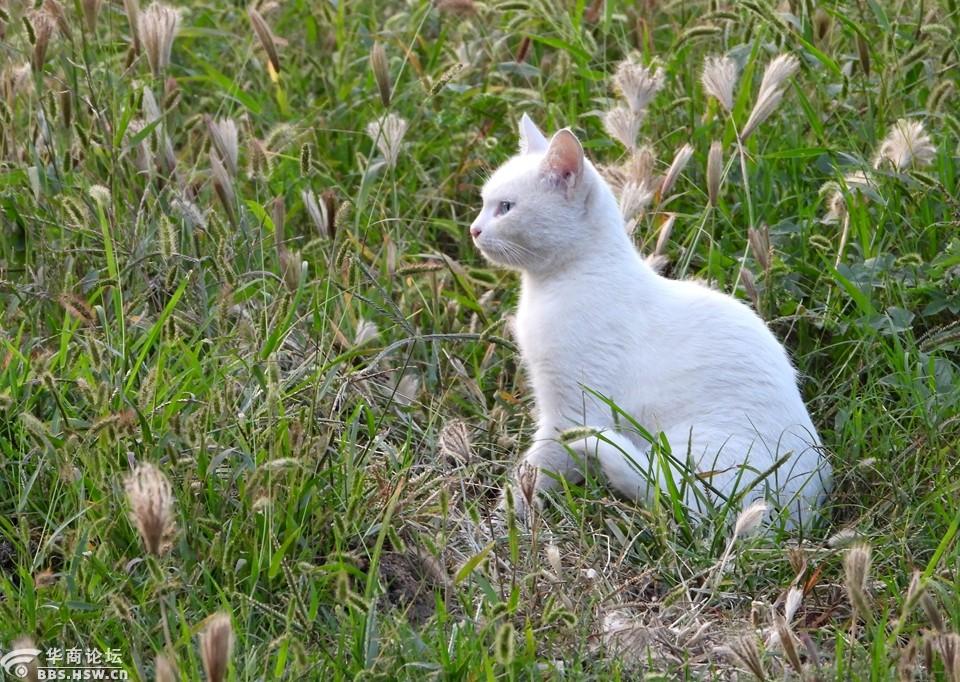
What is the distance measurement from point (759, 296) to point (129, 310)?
2072 mm

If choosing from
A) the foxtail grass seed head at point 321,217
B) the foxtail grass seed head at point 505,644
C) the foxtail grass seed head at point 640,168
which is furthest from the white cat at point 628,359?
the foxtail grass seed head at point 505,644

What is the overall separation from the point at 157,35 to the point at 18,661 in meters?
1.98

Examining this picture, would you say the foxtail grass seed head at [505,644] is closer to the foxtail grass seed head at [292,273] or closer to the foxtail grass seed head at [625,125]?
the foxtail grass seed head at [292,273]

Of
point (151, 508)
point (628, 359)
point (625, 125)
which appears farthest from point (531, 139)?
point (151, 508)

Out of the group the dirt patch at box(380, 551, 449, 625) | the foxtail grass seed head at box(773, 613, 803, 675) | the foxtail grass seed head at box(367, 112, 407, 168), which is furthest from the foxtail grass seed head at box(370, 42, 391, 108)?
the foxtail grass seed head at box(773, 613, 803, 675)

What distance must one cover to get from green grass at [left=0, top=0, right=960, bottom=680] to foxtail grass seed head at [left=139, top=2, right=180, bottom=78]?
0.74 feet

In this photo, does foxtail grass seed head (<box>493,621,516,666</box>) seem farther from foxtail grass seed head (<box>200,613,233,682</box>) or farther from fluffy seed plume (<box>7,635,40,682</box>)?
fluffy seed plume (<box>7,635,40,682</box>)

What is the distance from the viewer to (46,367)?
3.39 metres

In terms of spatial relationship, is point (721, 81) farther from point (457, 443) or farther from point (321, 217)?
point (457, 443)

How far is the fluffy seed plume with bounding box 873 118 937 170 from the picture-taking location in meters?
4.43

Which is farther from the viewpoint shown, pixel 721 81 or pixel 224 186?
pixel 721 81

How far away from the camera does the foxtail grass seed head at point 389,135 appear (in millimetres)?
4199

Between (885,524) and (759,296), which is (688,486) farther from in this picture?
(759,296)

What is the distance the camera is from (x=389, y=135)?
4.32 metres
